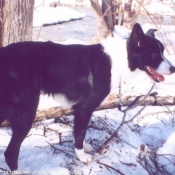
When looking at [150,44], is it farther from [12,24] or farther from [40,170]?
[12,24]

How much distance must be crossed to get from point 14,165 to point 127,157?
1.27 m

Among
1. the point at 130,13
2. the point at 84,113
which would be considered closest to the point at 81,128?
the point at 84,113

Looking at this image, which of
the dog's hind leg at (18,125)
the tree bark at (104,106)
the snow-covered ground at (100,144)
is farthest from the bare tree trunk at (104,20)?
the dog's hind leg at (18,125)

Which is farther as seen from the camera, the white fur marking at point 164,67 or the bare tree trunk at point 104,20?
the bare tree trunk at point 104,20

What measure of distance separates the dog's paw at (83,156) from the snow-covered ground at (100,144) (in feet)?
0.15

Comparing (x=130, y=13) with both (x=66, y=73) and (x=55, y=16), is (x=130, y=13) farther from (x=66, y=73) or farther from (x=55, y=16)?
(x=55, y=16)

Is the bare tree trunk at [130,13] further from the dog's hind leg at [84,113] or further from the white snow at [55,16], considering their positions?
the dog's hind leg at [84,113]

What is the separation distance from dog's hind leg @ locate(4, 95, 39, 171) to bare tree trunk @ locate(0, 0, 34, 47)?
1.64 meters

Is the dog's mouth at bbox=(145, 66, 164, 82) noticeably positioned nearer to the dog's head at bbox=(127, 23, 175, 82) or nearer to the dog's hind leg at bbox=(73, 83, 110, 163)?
the dog's head at bbox=(127, 23, 175, 82)

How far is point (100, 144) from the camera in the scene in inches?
128

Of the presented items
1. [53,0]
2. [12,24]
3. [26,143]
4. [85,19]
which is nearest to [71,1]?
[53,0]

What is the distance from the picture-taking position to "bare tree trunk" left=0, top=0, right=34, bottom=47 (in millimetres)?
3588

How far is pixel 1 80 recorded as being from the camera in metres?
2.31

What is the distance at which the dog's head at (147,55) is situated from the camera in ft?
9.18
